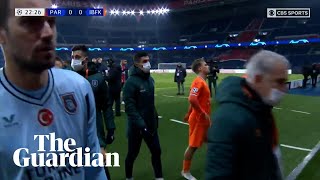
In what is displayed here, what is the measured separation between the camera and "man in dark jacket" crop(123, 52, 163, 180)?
18.9 feet

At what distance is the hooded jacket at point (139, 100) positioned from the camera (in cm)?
573

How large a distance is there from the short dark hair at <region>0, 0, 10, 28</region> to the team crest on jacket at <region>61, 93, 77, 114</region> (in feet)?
1.29

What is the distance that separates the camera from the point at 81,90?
1.71m

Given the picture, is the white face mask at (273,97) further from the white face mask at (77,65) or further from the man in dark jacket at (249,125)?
the white face mask at (77,65)

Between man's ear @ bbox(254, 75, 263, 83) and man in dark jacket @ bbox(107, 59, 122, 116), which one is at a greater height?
man's ear @ bbox(254, 75, 263, 83)

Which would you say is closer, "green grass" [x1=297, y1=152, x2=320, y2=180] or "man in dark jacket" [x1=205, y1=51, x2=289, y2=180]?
"man in dark jacket" [x1=205, y1=51, x2=289, y2=180]

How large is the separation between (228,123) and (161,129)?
26.9 ft

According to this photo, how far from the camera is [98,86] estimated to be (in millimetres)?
5121

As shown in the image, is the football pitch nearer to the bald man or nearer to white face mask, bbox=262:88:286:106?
white face mask, bbox=262:88:286:106

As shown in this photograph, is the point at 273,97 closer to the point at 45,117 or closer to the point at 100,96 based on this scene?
the point at 45,117

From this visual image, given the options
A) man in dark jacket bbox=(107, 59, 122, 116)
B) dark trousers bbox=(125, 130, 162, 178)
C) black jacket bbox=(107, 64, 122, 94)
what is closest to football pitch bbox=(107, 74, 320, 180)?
dark trousers bbox=(125, 130, 162, 178)

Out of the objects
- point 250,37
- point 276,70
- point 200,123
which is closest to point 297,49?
point 250,37

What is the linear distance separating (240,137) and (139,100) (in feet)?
11.6
